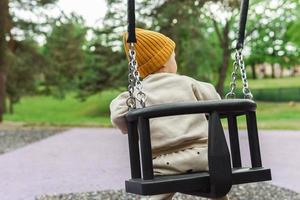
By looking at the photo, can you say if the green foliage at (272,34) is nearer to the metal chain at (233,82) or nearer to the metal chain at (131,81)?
the metal chain at (233,82)

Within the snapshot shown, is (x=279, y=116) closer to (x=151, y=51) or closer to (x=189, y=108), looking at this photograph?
(x=151, y=51)

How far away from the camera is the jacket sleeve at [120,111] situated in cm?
232

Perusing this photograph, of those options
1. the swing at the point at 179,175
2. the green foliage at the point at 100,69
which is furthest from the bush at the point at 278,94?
the swing at the point at 179,175

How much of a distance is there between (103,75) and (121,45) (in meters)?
1.41

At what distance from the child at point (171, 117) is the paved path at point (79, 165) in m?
2.76

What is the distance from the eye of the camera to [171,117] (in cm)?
231

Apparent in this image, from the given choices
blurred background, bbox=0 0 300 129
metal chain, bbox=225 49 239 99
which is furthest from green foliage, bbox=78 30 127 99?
metal chain, bbox=225 49 239 99

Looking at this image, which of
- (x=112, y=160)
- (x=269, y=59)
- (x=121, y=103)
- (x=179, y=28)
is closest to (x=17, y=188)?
(x=112, y=160)

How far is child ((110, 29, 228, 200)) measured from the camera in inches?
89.7

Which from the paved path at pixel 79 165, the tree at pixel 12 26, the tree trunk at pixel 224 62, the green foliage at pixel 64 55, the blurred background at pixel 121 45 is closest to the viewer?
the paved path at pixel 79 165

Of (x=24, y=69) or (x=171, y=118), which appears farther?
(x=24, y=69)

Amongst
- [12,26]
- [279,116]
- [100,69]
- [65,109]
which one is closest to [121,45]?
[100,69]


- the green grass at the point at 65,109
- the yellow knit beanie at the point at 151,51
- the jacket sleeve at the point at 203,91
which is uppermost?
the yellow knit beanie at the point at 151,51

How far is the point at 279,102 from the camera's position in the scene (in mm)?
20828
